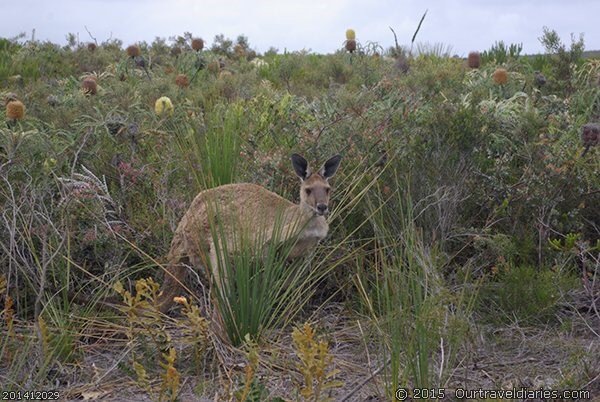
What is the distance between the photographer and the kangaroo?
577 centimetres

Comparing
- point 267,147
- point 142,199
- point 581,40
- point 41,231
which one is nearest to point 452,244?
point 267,147

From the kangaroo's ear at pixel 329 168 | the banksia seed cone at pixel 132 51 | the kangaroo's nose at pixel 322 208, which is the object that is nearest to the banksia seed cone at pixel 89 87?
the banksia seed cone at pixel 132 51

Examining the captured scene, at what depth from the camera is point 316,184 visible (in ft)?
19.3

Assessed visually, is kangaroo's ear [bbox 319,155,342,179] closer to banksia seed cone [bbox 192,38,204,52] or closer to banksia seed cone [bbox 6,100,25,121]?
banksia seed cone [bbox 6,100,25,121]

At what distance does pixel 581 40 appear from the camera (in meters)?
9.43

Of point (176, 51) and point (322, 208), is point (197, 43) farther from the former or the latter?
point (322, 208)

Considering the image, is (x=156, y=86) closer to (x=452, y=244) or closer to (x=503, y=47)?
(x=452, y=244)

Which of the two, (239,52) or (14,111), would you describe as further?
(239,52)

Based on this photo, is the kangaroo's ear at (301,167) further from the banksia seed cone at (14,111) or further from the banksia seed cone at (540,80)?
the banksia seed cone at (540,80)

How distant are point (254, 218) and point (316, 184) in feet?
1.54

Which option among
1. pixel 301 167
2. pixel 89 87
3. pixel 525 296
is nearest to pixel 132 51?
pixel 89 87

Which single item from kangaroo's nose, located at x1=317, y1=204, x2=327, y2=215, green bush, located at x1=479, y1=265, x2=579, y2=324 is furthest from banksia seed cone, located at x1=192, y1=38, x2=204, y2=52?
green bush, located at x1=479, y1=265, x2=579, y2=324

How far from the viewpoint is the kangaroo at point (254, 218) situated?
227 inches

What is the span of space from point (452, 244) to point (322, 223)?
1283 mm
